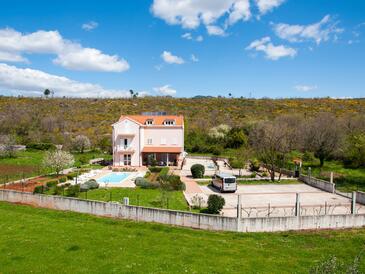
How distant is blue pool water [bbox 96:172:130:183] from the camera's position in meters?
31.9

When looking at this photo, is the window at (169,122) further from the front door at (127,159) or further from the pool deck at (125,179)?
the pool deck at (125,179)

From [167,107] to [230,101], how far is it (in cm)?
2361

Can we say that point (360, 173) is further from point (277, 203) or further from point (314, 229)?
point (314, 229)

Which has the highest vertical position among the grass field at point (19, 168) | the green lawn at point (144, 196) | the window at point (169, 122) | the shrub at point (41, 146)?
the window at point (169, 122)

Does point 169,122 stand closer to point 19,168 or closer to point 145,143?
point 145,143

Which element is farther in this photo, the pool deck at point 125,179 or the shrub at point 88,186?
the pool deck at point 125,179

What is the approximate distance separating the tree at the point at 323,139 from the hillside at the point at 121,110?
80.9 ft

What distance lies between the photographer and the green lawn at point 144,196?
71.6ft

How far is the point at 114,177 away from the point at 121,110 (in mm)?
62575

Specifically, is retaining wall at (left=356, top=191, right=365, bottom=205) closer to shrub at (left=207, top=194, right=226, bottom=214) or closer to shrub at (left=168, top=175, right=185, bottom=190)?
shrub at (left=207, top=194, right=226, bottom=214)

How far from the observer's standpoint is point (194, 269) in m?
12.2

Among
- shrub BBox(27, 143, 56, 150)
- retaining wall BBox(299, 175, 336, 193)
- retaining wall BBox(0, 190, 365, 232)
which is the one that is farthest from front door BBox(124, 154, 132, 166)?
shrub BBox(27, 143, 56, 150)

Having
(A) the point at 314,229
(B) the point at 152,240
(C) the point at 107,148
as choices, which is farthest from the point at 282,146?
(C) the point at 107,148

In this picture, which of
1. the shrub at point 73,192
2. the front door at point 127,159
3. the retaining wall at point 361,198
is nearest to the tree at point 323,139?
the retaining wall at point 361,198
